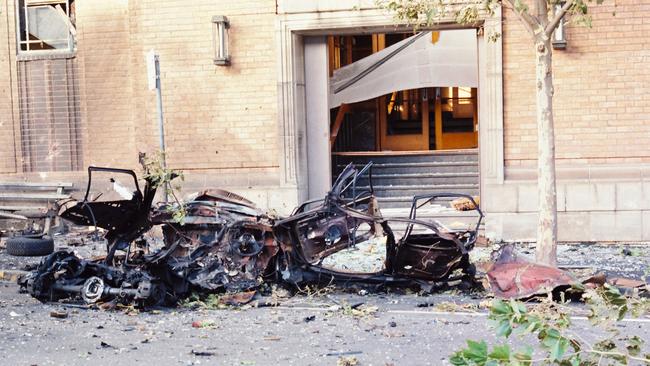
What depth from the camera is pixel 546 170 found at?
1055 centimetres

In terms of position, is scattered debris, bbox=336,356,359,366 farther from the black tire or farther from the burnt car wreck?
the black tire

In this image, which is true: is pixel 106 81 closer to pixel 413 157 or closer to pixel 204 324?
pixel 413 157

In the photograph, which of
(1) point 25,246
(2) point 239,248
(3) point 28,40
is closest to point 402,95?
(3) point 28,40

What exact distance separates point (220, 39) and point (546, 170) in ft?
21.0

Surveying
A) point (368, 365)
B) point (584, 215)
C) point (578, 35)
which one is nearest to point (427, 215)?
point (584, 215)

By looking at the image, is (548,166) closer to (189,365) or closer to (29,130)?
(189,365)

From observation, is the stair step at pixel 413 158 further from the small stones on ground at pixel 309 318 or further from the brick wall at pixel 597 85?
the small stones on ground at pixel 309 318

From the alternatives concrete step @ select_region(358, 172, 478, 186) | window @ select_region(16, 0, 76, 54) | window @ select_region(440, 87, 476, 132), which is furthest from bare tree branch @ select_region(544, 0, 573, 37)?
window @ select_region(16, 0, 76, 54)

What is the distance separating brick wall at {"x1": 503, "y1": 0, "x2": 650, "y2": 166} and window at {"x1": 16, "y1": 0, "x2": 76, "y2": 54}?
26.2 feet

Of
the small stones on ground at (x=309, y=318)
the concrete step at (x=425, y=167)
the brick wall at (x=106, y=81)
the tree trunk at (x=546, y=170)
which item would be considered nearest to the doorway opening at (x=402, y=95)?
the concrete step at (x=425, y=167)

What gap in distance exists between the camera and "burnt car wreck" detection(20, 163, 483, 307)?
9086mm

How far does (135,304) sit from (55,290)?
1.01m

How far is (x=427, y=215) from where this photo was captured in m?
14.8

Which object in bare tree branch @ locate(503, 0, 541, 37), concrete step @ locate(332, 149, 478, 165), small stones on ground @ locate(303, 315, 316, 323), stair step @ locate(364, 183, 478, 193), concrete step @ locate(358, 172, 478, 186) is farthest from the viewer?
concrete step @ locate(332, 149, 478, 165)
